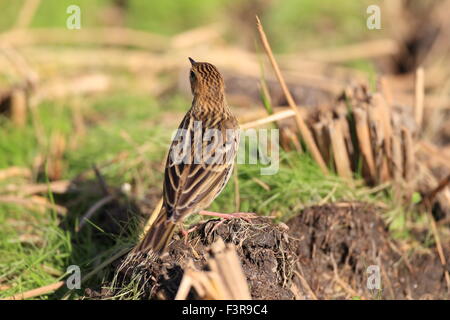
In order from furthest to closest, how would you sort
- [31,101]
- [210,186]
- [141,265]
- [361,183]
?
[31,101]
[361,183]
[210,186]
[141,265]

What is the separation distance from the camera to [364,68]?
11289mm

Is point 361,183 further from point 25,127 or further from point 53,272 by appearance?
point 25,127

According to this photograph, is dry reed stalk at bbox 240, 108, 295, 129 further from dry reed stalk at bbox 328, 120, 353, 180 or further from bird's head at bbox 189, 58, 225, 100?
bird's head at bbox 189, 58, 225, 100

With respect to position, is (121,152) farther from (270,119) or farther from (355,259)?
(355,259)

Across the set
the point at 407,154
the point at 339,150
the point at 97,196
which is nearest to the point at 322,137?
the point at 339,150

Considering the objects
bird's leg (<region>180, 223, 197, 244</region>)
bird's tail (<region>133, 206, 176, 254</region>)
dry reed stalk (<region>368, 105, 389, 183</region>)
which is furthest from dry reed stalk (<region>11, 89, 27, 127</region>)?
bird's tail (<region>133, 206, 176, 254</region>)

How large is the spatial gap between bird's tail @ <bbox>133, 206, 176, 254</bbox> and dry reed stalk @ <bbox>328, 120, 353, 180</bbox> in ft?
7.70

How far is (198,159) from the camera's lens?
496 centimetres

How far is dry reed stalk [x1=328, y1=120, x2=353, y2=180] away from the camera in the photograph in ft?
20.7

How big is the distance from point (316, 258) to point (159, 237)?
1881mm

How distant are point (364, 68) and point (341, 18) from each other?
1.50m

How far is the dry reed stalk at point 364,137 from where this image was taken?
627 centimetres

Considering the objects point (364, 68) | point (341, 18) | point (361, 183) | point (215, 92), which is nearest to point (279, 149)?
point (361, 183)

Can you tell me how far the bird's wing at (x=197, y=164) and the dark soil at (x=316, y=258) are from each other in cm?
24
